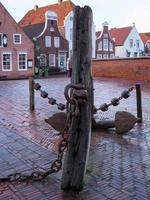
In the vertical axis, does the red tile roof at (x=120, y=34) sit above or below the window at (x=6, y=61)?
above

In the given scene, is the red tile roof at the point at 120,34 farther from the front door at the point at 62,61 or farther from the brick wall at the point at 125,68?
the brick wall at the point at 125,68

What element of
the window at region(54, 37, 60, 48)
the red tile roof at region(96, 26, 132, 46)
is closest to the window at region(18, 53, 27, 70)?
the window at region(54, 37, 60, 48)

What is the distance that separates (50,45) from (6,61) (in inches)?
331

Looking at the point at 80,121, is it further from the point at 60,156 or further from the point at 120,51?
the point at 120,51

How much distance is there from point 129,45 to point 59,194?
195 ft

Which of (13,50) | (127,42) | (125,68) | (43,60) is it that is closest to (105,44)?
(127,42)

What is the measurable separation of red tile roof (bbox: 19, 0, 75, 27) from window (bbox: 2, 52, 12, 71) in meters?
11.8

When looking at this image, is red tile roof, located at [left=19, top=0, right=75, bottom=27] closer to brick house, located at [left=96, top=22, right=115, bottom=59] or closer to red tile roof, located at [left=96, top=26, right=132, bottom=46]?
brick house, located at [left=96, top=22, right=115, bottom=59]

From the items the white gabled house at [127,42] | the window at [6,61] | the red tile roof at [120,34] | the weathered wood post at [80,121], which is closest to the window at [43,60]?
the window at [6,61]

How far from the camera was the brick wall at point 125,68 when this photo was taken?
22.9m

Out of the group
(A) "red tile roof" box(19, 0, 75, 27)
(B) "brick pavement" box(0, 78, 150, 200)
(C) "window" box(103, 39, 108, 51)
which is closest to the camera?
(B) "brick pavement" box(0, 78, 150, 200)

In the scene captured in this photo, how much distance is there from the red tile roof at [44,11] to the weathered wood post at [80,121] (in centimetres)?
4326

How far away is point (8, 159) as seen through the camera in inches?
205

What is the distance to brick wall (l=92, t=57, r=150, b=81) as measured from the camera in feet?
75.3
